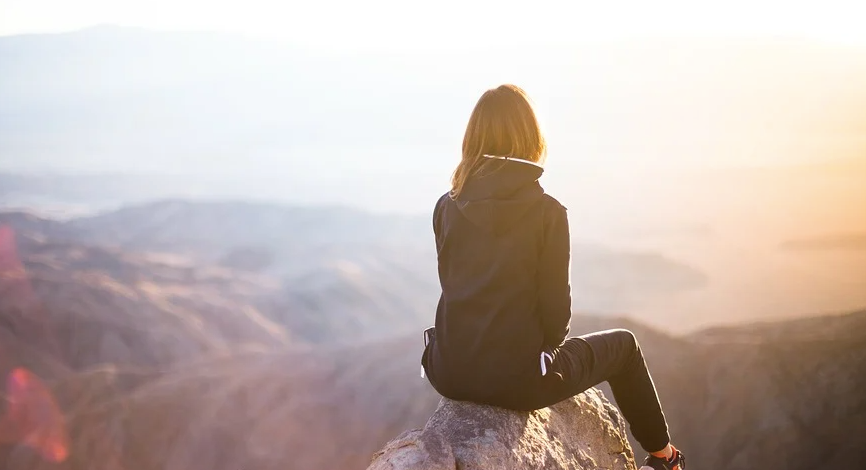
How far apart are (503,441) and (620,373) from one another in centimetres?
62

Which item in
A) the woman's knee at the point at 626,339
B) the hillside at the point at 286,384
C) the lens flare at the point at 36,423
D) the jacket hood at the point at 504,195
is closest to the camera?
the jacket hood at the point at 504,195

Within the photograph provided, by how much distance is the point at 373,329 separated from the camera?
48719 mm

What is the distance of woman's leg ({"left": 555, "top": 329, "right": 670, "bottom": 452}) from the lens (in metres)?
3.12

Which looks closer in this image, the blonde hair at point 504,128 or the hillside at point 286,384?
the blonde hair at point 504,128

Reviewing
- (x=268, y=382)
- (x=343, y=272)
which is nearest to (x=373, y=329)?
(x=343, y=272)

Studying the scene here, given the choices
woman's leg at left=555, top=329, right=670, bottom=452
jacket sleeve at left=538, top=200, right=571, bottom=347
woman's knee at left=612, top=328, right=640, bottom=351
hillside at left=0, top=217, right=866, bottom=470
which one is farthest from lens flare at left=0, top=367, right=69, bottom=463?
jacket sleeve at left=538, top=200, right=571, bottom=347

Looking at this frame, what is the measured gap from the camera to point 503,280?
2.85 m

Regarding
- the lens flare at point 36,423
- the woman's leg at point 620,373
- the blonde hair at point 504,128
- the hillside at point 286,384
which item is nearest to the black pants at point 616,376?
the woman's leg at point 620,373

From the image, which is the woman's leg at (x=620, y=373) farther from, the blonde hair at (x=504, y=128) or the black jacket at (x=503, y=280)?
the blonde hair at (x=504, y=128)

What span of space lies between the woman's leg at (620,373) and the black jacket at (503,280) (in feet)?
0.47

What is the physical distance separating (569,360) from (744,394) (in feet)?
40.7

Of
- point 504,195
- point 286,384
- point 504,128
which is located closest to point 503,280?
→ point 504,195

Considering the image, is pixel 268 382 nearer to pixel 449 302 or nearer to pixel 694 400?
pixel 694 400

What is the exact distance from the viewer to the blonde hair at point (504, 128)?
2883 millimetres
